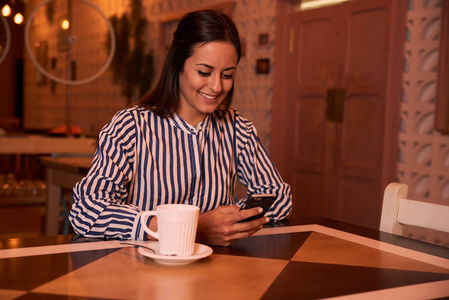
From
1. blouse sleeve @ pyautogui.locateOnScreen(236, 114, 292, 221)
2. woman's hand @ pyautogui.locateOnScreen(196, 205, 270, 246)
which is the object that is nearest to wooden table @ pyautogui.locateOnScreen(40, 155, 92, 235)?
blouse sleeve @ pyautogui.locateOnScreen(236, 114, 292, 221)

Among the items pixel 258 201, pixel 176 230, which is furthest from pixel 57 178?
pixel 176 230

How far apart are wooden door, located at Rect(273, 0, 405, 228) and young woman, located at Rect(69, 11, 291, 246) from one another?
2321 millimetres

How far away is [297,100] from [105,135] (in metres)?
3.38

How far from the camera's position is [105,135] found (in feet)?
5.02

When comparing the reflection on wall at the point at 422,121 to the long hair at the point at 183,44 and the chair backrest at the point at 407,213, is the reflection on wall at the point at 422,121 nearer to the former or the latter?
the chair backrest at the point at 407,213

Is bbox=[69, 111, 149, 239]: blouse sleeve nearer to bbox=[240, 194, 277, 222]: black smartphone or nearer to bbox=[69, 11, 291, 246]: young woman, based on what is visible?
bbox=[69, 11, 291, 246]: young woman

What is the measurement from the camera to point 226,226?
1.20 metres

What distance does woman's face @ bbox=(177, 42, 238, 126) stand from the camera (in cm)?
156

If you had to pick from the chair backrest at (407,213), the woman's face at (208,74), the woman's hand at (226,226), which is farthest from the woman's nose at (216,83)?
the chair backrest at (407,213)

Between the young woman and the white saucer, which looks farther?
the young woman

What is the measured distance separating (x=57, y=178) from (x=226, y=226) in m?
2.70

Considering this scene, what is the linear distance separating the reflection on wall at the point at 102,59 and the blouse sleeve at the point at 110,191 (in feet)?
9.86

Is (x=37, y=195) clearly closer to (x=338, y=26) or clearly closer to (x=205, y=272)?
(x=338, y=26)

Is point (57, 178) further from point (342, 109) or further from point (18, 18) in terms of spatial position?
point (342, 109)
